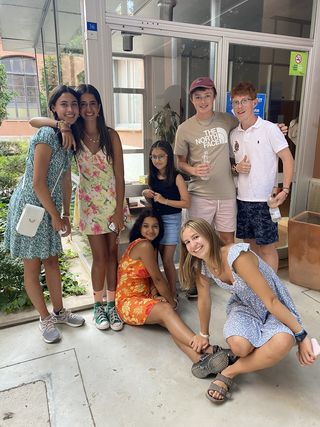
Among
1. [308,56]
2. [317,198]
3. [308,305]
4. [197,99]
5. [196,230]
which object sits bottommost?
[308,305]

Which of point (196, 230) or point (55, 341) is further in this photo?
point (55, 341)

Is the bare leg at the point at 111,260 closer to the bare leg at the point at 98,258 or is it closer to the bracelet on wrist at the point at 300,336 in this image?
the bare leg at the point at 98,258

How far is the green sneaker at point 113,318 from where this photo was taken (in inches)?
84.7

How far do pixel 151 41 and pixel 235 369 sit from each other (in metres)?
2.22

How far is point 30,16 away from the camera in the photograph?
5684 millimetres

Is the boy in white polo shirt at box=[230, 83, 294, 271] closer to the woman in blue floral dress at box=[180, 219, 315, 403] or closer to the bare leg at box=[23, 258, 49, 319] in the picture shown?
the woman in blue floral dress at box=[180, 219, 315, 403]

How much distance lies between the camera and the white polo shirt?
6.93 ft

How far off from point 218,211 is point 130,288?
803mm

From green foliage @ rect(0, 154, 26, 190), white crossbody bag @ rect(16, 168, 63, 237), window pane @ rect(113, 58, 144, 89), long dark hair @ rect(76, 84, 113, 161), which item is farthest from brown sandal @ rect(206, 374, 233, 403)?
green foliage @ rect(0, 154, 26, 190)

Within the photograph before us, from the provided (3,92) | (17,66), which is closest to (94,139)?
(3,92)

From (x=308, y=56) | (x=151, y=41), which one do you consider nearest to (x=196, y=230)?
(x=151, y=41)

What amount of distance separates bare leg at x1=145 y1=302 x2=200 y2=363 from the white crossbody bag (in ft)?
2.83

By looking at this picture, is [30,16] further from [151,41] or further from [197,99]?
[197,99]

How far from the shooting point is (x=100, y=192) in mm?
2053
